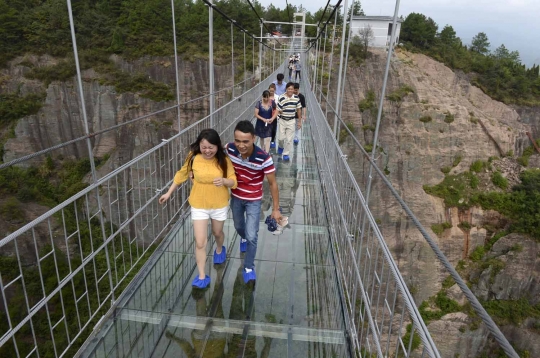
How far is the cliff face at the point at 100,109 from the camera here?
26766 mm

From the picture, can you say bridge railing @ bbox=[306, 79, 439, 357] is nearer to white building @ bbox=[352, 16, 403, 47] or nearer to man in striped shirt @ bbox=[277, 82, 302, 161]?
man in striped shirt @ bbox=[277, 82, 302, 161]

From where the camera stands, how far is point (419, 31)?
3173cm

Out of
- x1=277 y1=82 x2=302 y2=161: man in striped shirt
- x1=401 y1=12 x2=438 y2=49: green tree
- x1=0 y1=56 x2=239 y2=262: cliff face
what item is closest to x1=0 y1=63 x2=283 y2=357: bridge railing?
x1=277 y1=82 x2=302 y2=161: man in striped shirt

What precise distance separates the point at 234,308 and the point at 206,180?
0.83m

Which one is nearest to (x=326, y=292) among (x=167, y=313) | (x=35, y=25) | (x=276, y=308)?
(x=276, y=308)

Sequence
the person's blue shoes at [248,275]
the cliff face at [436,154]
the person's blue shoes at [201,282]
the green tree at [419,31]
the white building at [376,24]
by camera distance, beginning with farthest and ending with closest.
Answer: the white building at [376,24] → the green tree at [419,31] → the cliff face at [436,154] → the person's blue shoes at [248,275] → the person's blue shoes at [201,282]

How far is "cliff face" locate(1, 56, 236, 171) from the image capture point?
1054 inches

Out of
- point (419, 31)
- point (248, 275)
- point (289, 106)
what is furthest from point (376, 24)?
point (248, 275)

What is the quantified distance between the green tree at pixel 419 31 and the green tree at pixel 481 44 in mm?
13346

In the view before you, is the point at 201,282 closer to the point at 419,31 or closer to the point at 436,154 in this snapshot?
the point at 436,154

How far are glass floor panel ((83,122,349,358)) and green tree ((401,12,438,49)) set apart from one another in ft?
109

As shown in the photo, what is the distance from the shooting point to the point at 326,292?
2594 mm

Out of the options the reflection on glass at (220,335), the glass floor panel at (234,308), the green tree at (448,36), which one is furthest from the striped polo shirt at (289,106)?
the green tree at (448,36)

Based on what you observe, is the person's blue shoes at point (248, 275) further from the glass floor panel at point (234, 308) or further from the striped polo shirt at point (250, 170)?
the striped polo shirt at point (250, 170)
